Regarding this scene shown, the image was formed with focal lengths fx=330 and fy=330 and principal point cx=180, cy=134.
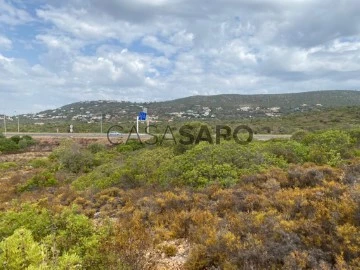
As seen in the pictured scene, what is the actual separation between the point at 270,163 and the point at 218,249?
793cm

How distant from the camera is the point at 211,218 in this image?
7.29 m

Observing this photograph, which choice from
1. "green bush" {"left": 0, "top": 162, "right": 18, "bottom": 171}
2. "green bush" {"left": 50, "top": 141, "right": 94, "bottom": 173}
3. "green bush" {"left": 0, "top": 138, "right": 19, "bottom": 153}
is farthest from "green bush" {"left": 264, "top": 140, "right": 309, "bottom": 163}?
"green bush" {"left": 0, "top": 138, "right": 19, "bottom": 153}

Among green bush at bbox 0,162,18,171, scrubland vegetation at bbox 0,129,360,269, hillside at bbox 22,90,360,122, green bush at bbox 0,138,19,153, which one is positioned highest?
hillside at bbox 22,90,360,122

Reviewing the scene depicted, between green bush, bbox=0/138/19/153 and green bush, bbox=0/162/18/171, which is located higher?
green bush, bbox=0/138/19/153

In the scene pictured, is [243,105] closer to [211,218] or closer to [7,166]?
[7,166]

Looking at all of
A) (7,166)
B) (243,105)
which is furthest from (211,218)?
(243,105)

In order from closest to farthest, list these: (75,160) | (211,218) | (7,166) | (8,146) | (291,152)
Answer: (211,218)
(291,152)
(75,160)
(7,166)
(8,146)

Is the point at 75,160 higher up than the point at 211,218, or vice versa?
the point at 211,218

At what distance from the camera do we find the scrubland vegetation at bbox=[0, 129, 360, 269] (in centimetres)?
473

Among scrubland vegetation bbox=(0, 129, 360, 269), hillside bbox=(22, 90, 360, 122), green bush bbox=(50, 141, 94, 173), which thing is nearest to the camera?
scrubland vegetation bbox=(0, 129, 360, 269)

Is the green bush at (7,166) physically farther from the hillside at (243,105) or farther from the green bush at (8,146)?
the hillside at (243,105)

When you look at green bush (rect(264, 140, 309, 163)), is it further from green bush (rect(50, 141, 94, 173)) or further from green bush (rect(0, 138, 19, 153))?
green bush (rect(0, 138, 19, 153))

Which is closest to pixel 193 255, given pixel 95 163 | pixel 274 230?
pixel 274 230

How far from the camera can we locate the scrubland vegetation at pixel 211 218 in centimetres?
473
